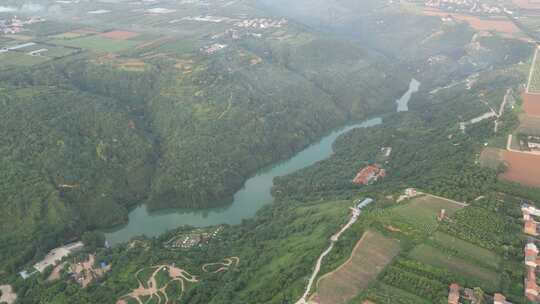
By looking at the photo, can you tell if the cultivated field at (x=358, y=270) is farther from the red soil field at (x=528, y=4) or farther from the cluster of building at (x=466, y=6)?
the red soil field at (x=528, y=4)

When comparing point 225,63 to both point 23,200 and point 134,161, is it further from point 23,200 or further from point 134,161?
point 23,200

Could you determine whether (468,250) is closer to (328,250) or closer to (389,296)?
(389,296)

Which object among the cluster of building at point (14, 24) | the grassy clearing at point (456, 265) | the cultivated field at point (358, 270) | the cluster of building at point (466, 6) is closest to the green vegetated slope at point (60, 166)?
the cultivated field at point (358, 270)

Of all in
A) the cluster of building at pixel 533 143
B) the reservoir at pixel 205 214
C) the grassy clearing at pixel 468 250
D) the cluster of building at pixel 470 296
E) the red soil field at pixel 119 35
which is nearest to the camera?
the cluster of building at pixel 470 296

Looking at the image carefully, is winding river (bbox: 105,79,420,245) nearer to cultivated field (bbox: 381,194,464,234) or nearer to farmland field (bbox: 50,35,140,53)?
cultivated field (bbox: 381,194,464,234)

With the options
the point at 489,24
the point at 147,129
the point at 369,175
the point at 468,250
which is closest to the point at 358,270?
the point at 468,250

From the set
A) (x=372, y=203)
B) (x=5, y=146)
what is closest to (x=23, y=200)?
(x=5, y=146)
